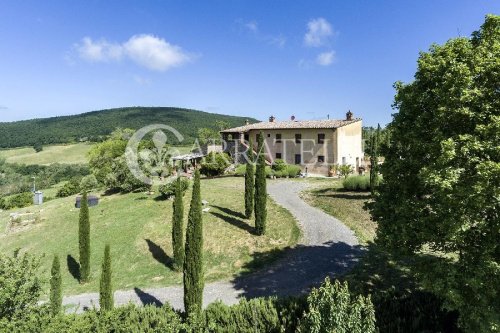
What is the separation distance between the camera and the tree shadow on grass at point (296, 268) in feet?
56.9

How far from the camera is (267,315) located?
12328mm

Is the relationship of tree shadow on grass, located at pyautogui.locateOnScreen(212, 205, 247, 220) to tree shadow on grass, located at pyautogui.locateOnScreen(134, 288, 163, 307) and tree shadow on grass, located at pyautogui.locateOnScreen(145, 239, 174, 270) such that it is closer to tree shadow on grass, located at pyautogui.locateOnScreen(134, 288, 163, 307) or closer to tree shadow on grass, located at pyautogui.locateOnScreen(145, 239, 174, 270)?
tree shadow on grass, located at pyautogui.locateOnScreen(145, 239, 174, 270)

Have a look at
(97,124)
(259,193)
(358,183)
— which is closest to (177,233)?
(259,193)

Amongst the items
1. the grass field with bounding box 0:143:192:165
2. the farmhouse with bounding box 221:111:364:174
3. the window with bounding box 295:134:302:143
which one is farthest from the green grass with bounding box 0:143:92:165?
the window with bounding box 295:134:302:143

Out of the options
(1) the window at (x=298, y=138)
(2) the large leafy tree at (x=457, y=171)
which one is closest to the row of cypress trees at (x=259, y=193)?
(2) the large leafy tree at (x=457, y=171)

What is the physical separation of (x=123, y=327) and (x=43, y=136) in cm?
14234

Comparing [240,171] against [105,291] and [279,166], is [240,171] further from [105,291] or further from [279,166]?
[105,291]

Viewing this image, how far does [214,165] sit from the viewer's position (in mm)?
46000

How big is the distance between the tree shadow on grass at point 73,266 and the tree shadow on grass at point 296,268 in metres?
11.8

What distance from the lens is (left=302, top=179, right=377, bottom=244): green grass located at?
2355 centimetres

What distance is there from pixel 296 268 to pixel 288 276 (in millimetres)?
926

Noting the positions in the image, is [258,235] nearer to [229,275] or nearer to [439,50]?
[229,275]

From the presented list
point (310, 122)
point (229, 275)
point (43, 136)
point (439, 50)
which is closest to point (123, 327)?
point (229, 275)

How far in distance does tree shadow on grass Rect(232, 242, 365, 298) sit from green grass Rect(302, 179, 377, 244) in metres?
2.51
